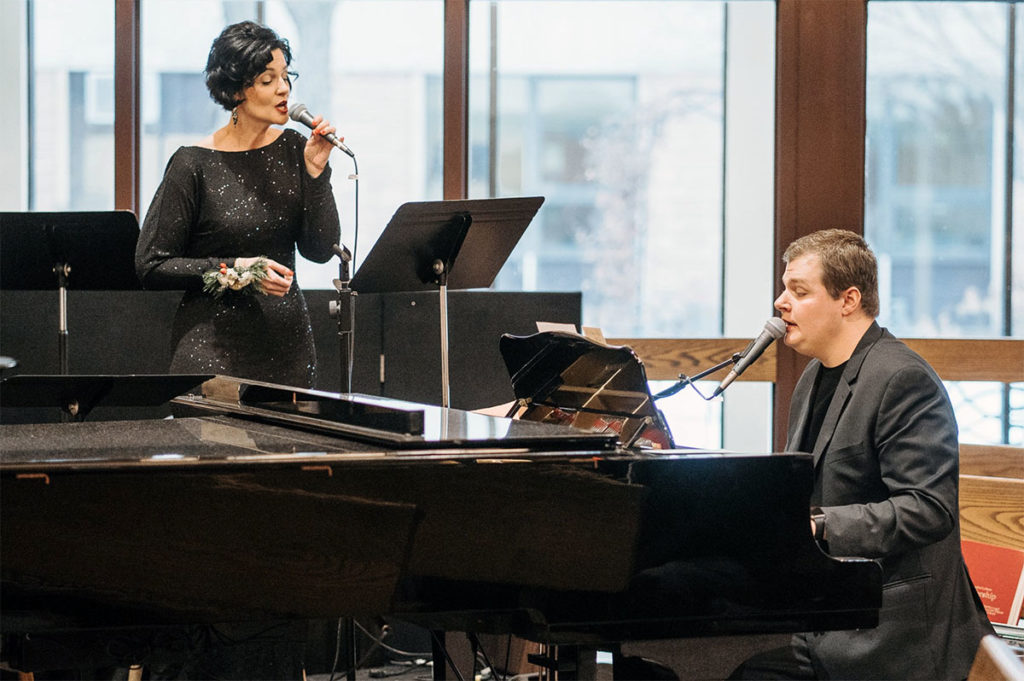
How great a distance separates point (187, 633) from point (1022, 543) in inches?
84.3

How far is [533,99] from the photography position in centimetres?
436

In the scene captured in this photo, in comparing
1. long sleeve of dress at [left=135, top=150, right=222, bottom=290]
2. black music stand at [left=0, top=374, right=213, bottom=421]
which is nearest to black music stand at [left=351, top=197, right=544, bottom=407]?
long sleeve of dress at [left=135, top=150, right=222, bottom=290]

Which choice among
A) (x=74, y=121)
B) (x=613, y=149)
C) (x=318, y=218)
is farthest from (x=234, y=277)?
(x=613, y=149)

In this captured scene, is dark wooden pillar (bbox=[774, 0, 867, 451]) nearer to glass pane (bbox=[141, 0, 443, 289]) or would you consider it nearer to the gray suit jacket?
glass pane (bbox=[141, 0, 443, 289])

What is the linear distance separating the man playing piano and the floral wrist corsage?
1392 millimetres

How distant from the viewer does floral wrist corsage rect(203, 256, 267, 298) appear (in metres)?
2.69

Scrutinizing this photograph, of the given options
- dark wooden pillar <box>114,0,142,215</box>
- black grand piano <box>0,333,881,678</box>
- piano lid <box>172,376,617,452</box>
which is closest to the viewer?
black grand piano <box>0,333,881,678</box>

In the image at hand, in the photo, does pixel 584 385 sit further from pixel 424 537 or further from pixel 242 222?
pixel 242 222

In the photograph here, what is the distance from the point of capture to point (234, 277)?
2717 millimetres

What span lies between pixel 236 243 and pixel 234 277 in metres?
0.22

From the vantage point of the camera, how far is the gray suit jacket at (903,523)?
2.01 meters

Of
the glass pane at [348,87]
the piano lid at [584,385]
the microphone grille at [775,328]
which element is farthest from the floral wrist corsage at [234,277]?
the glass pane at [348,87]

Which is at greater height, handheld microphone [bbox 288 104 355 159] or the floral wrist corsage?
handheld microphone [bbox 288 104 355 159]

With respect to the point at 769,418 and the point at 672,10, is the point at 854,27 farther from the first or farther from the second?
the point at 769,418
